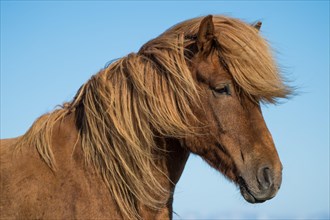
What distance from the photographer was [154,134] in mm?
4633

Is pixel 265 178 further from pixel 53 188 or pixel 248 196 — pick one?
pixel 53 188

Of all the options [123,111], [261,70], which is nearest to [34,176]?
[123,111]

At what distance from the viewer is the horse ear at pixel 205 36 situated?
15.4 ft

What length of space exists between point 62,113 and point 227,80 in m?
1.69

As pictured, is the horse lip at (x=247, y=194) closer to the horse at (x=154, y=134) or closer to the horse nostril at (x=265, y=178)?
the horse at (x=154, y=134)

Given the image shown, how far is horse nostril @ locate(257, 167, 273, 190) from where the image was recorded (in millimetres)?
4301

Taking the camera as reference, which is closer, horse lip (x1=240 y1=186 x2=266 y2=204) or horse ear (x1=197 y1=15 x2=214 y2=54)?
horse lip (x1=240 y1=186 x2=266 y2=204)

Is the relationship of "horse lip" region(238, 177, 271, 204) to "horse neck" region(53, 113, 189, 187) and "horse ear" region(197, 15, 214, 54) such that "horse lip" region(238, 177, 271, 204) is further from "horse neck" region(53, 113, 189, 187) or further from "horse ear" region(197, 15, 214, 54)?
"horse ear" region(197, 15, 214, 54)

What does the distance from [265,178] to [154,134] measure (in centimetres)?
112

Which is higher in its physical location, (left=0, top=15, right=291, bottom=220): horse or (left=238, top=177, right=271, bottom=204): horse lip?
(left=0, top=15, right=291, bottom=220): horse

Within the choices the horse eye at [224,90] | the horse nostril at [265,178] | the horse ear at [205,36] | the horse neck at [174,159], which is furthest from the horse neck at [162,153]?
the horse ear at [205,36]

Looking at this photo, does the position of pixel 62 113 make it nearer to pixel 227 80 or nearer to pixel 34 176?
pixel 34 176

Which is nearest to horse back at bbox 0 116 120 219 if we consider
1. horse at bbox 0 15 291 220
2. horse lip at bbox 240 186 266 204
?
horse at bbox 0 15 291 220

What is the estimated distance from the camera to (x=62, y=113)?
4871 mm
